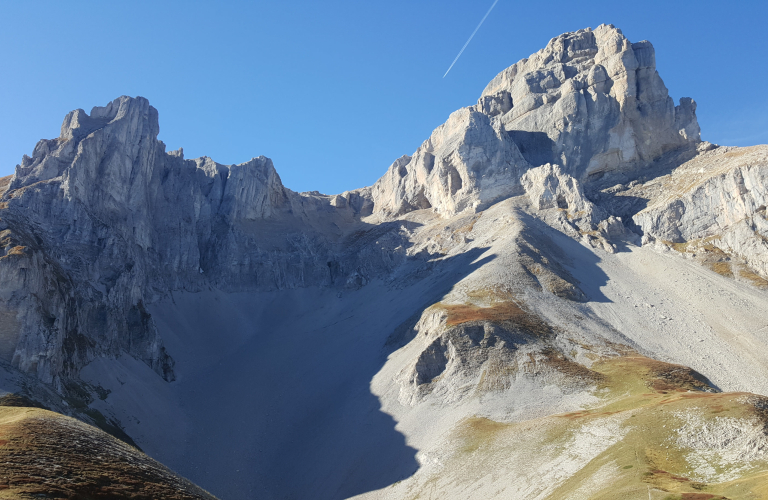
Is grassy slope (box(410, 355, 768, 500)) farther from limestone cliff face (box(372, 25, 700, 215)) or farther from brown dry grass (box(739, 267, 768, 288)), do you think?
limestone cliff face (box(372, 25, 700, 215))

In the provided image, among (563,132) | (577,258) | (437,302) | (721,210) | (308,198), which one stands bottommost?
(721,210)

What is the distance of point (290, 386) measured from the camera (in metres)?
79.3

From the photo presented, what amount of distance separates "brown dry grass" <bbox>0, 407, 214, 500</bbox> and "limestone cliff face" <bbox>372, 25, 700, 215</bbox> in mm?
95657

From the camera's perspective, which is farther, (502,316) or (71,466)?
(502,316)

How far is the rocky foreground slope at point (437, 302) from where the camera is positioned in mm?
49188

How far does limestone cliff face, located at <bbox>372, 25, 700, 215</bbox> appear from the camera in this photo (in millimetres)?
125062

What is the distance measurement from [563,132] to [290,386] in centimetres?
9072

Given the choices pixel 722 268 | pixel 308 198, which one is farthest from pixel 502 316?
pixel 308 198

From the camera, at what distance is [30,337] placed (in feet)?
196

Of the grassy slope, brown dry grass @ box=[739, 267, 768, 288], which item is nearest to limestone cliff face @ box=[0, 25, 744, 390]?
brown dry grass @ box=[739, 267, 768, 288]

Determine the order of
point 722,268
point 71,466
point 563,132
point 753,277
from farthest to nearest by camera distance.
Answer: point 563,132, point 722,268, point 753,277, point 71,466

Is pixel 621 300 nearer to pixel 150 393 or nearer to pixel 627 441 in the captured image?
pixel 627 441

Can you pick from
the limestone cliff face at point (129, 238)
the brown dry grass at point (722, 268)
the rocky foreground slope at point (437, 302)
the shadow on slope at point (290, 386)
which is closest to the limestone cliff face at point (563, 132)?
the rocky foreground slope at point (437, 302)

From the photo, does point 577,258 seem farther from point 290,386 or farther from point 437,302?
point 290,386
